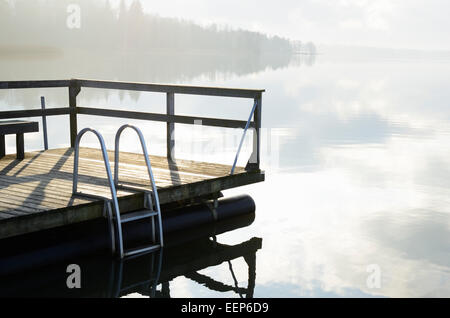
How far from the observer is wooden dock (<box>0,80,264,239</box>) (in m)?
6.75

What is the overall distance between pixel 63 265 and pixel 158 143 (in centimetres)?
1230

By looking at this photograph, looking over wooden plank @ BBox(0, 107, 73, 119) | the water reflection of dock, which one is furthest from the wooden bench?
the water reflection of dock

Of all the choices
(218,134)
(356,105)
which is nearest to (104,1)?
(356,105)

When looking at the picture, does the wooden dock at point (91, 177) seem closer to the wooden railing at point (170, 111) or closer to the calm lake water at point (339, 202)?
the wooden railing at point (170, 111)

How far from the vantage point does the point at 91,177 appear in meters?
8.23

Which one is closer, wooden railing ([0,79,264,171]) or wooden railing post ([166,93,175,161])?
wooden railing ([0,79,264,171])

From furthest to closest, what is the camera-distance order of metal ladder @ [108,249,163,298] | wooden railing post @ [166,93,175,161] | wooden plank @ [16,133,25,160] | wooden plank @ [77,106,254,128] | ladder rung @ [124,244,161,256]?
1. wooden railing post @ [166,93,175,161]
2. wooden plank @ [16,133,25,160]
3. wooden plank @ [77,106,254,128]
4. ladder rung @ [124,244,161,256]
5. metal ladder @ [108,249,163,298]

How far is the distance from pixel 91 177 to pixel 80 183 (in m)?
0.35

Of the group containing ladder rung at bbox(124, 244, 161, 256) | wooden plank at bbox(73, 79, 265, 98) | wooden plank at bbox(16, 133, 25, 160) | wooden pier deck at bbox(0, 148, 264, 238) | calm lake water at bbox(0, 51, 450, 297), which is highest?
wooden plank at bbox(73, 79, 265, 98)

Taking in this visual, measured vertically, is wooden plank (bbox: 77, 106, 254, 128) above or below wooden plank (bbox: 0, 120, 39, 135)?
above

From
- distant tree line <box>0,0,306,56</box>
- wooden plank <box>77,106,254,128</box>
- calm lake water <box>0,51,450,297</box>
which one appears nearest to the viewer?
calm lake water <box>0,51,450,297</box>

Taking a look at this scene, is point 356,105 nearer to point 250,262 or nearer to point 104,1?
point 250,262

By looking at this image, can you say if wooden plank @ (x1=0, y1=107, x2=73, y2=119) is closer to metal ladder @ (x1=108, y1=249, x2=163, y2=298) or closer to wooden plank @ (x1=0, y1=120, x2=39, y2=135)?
wooden plank @ (x1=0, y1=120, x2=39, y2=135)

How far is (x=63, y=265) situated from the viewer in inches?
283
